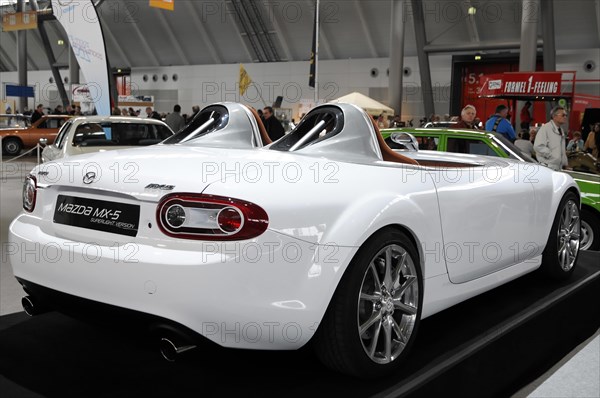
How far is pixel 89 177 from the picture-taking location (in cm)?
234

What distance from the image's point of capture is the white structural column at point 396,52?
21.2m

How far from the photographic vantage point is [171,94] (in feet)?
113

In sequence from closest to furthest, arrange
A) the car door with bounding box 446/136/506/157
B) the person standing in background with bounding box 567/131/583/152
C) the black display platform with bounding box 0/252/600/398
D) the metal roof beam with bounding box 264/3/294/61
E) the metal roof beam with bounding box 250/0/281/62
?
the black display platform with bounding box 0/252/600/398 < the car door with bounding box 446/136/506/157 < the person standing in background with bounding box 567/131/583/152 < the metal roof beam with bounding box 250/0/281/62 < the metal roof beam with bounding box 264/3/294/61

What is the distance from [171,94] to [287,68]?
27.5 ft

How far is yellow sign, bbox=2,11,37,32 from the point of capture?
25031 mm

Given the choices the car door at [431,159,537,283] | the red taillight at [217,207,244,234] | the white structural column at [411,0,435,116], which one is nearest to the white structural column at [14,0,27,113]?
the white structural column at [411,0,435,116]

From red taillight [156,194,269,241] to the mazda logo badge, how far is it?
0.45 metres

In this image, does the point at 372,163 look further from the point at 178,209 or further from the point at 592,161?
the point at 592,161

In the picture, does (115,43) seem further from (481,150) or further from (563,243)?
(563,243)

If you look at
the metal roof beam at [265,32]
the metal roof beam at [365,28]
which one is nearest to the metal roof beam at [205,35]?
the metal roof beam at [265,32]

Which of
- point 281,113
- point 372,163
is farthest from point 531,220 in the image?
point 281,113

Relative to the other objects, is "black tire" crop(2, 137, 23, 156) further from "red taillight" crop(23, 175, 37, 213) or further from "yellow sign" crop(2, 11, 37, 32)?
"red taillight" crop(23, 175, 37, 213)

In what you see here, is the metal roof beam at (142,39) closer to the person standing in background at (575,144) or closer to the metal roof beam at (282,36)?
the metal roof beam at (282,36)

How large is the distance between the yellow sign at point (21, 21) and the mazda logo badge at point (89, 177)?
84.6 ft
